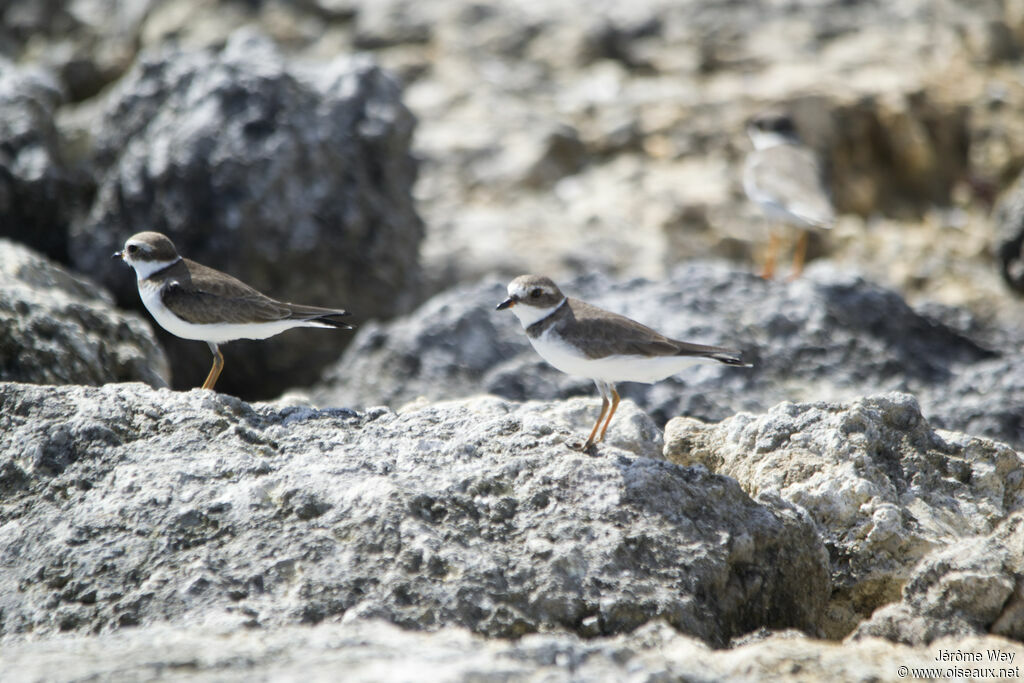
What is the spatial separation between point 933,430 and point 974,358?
3362 millimetres

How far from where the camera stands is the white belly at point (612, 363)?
5.82 m

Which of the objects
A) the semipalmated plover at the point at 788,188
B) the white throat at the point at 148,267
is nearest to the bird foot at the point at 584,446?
the white throat at the point at 148,267

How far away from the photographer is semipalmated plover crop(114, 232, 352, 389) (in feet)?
22.0

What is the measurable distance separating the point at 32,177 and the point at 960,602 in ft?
31.4

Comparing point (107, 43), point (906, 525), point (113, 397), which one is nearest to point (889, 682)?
point (906, 525)

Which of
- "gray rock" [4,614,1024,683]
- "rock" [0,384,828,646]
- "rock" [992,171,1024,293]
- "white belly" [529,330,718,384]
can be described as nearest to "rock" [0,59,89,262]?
"rock" [0,384,828,646]

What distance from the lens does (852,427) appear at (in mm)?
5680

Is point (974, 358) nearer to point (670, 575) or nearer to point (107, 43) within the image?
point (670, 575)

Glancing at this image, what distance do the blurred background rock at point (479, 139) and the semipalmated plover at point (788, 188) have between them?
1.70 meters

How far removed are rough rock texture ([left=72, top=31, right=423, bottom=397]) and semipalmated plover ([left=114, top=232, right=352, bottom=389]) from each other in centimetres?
366

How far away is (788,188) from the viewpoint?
40.6 feet

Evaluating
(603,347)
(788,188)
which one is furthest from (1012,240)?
(603,347)

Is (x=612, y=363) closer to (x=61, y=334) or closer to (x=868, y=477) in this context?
(x=868, y=477)

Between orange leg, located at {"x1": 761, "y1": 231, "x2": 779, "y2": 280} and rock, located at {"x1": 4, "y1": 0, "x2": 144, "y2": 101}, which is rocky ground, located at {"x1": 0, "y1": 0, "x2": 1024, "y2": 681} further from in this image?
orange leg, located at {"x1": 761, "y1": 231, "x2": 779, "y2": 280}
